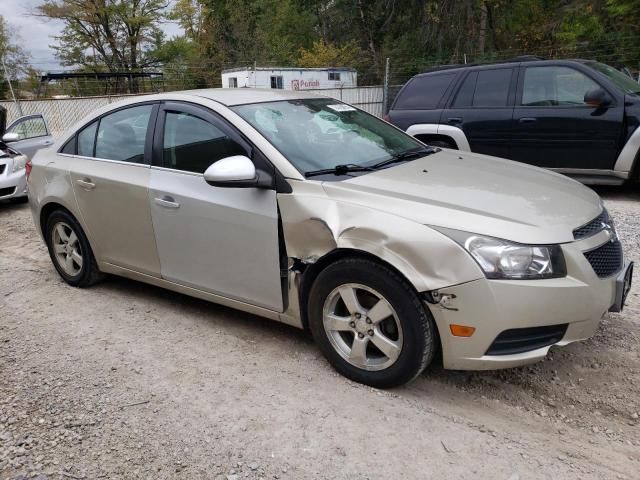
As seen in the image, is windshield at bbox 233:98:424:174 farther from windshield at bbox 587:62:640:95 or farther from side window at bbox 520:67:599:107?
windshield at bbox 587:62:640:95

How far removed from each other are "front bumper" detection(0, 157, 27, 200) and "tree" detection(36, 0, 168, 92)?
119 ft

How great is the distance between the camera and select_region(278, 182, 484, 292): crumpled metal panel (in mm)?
2627

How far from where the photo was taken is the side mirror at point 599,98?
256 inches

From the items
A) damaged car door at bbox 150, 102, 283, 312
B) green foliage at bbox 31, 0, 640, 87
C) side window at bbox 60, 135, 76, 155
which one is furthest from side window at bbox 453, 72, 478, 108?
green foliage at bbox 31, 0, 640, 87

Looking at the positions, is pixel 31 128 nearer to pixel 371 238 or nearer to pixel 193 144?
pixel 193 144

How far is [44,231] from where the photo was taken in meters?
4.82

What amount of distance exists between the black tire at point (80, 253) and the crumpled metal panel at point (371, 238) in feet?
7.15

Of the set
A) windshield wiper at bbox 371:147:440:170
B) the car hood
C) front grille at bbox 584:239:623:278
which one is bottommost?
front grille at bbox 584:239:623:278

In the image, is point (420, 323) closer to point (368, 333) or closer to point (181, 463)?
point (368, 333)

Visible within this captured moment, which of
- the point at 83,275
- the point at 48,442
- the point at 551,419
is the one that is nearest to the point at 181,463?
the point at 48,442

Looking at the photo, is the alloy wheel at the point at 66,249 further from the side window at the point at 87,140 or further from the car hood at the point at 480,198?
the car hood at the point at 480,198

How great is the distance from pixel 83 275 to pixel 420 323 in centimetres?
313

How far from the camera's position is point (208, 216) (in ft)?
11.4

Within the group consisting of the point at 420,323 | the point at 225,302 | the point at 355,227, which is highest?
the point at 355,227
